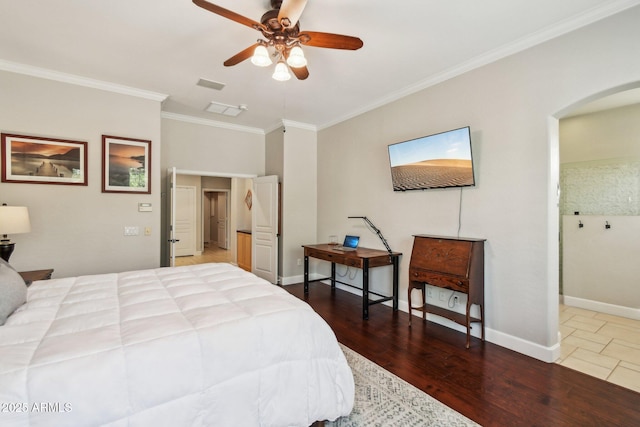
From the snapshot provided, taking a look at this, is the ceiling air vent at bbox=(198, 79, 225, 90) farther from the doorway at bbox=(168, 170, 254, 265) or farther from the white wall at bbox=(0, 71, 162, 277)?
the doorway at bbox=(168, 170, 254, 265)

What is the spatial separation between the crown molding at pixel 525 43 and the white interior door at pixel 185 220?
622cm

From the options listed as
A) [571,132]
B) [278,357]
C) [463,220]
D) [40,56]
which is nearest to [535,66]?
[463,220]

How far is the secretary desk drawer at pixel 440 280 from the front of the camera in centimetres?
280

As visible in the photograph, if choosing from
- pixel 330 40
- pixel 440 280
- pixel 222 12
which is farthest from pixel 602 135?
pixel 222 12

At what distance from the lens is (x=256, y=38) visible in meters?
2.68

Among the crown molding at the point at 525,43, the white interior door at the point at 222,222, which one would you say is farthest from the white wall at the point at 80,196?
the white interior door at the point at 222,222

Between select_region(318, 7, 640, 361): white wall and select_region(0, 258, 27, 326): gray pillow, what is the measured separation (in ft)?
11.6

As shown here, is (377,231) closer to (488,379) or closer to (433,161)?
(433,161)

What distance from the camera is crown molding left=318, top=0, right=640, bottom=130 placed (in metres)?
2.22

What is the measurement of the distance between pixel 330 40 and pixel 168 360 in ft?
7.31

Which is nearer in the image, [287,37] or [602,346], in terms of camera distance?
[287,37]

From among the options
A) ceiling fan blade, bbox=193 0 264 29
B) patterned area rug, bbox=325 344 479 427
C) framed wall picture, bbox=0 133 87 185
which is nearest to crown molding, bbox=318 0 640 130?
ceiling fan blade, bbox=193 0 264 29

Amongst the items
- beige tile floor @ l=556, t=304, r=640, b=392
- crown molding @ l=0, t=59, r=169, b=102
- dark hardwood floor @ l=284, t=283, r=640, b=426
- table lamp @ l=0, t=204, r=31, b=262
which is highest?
crown molding @ l=0, t=59, r=169, b=102

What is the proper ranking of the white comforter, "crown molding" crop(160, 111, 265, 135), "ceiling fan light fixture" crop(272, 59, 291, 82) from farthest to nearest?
"crown molding" crop(160, 111, 265, 135) < "ceiling fan light fixture" crop(272, 59, 291, 82) < the white comforter
